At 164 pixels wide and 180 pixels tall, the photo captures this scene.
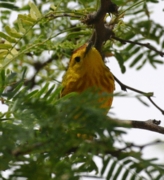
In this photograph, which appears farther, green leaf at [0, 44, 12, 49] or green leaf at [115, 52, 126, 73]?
green leaf at [115, 52, 126, 73]

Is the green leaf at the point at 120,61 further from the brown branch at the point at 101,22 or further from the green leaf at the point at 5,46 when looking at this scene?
the green leaf at the point at 5,46

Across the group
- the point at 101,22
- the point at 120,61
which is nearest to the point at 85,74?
the point at 120,61

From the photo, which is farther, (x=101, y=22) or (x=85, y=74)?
(x=85, y=74)

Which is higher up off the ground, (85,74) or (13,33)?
(13,33)

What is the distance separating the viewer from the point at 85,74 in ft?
6.82

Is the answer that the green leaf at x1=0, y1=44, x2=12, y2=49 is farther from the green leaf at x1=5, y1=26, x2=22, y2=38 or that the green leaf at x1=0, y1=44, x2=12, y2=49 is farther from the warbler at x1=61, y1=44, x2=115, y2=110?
the warbler at x1=61, y1=44, x2=115, y2=110

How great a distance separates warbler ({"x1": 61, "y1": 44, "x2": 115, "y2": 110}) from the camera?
2027mm


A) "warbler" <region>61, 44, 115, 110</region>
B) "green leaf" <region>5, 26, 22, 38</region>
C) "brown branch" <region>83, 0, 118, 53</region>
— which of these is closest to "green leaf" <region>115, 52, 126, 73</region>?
"warbler" <region>61, 44, 115, 110</region>

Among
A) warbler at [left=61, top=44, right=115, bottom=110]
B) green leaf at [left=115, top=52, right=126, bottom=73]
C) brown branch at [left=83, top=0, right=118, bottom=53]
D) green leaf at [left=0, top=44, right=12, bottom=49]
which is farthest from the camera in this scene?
green leaf at [left=115, top=52, right=126, bottom=73]

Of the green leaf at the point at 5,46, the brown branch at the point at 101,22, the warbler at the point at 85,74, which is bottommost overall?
the warbler at the point at 85,74

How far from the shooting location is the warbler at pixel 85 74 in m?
2.03

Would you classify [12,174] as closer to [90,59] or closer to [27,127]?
[27,127]

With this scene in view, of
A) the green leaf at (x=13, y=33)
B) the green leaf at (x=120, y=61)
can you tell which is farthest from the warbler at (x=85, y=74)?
the green leaf at (x=13, y=33)

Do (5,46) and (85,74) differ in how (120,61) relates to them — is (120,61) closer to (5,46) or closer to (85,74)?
(85,74)
